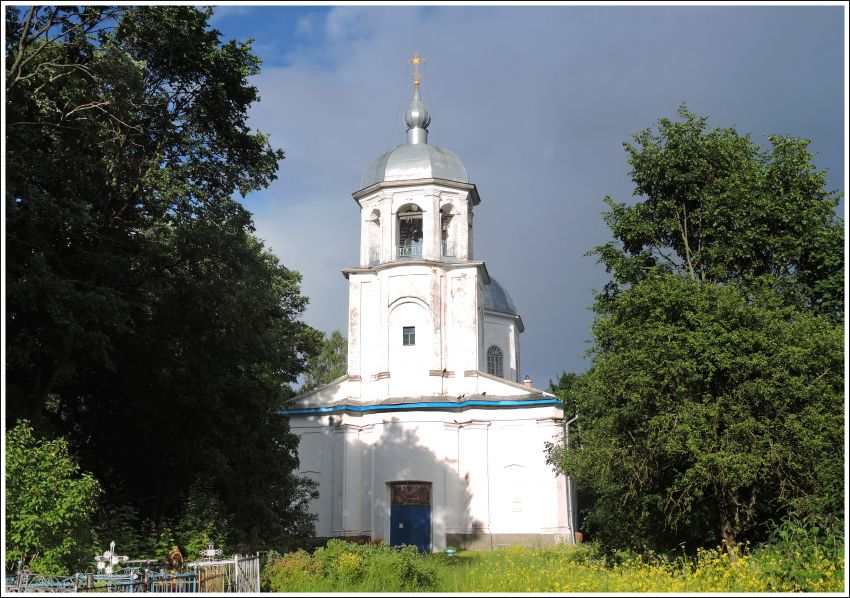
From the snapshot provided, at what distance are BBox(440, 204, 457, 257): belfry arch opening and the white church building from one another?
50 millimetres

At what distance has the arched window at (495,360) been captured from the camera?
146 ft

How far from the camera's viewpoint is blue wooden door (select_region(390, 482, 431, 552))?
1292 inches

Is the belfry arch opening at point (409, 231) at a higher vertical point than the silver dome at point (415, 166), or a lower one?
lower

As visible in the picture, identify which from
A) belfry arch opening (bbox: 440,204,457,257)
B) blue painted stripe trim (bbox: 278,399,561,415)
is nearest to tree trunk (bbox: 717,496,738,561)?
blue painted stripe trim (bbox: 278,399,561,415)

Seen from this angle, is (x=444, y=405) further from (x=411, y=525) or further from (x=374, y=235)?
(x=374, y=235)

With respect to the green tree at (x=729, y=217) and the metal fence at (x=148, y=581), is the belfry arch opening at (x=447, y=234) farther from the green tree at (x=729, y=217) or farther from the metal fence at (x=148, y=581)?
the metal fence at (x=148, y=581)

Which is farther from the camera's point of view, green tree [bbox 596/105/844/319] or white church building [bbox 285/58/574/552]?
white church building [bbox 285/58/574/552]

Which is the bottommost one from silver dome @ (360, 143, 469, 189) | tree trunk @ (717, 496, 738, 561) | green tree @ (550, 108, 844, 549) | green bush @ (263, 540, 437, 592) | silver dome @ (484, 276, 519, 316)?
green bush @ (263, 540, 437, 592)

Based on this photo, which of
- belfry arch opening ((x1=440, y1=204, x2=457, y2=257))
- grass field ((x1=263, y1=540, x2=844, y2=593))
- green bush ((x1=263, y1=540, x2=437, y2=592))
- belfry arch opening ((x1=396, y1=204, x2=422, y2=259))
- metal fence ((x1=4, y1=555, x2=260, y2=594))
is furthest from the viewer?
belfry arch opening ((x1=440, y1=204, x2=457, y2=257))

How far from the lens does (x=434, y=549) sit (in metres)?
32.6

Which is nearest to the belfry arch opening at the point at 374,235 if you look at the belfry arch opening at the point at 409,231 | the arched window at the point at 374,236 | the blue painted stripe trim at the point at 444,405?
the arched window at the point at 374,236

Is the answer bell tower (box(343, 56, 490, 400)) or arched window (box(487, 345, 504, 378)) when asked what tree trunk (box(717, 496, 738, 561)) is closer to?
bell tower (box(343, 56, 490, 400))

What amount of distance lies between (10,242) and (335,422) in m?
19.2

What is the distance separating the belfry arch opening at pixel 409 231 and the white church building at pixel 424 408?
0.18 ft
